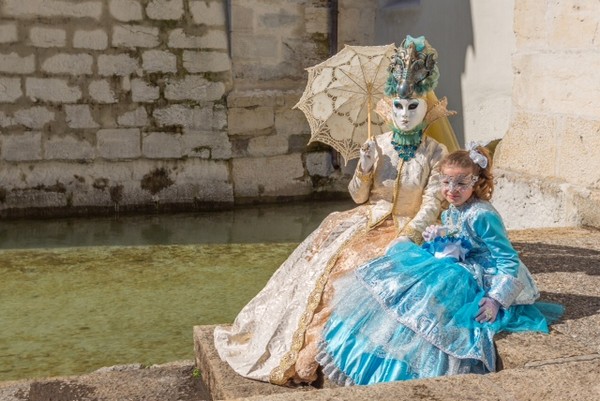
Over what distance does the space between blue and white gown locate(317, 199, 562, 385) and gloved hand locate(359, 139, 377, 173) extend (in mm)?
459

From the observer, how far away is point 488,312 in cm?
266

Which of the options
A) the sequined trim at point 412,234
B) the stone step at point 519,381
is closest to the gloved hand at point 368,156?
the sequined trim at point 412,234

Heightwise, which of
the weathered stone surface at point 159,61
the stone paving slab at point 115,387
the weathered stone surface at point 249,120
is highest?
the weathered stone surface at point 159,61

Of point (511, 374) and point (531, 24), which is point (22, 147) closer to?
point (531, 24)

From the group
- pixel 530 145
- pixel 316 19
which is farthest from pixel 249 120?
pixel 530 145

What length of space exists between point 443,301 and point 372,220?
69 centimetres

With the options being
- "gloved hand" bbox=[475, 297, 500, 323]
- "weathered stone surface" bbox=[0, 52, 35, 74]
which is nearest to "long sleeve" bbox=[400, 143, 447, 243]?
"gloved hand" bbox=[475, 297, 500, 323]

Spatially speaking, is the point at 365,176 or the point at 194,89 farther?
the point at 194,89

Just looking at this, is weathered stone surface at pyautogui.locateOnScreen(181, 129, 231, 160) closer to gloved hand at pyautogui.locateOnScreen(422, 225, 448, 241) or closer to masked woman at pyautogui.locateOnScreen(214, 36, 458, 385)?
masked woman at pyautogui.locateOnScreen(214, 36, 458, 385)

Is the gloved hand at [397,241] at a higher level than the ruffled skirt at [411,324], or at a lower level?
higher

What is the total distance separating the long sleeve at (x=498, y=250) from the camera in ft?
8.92

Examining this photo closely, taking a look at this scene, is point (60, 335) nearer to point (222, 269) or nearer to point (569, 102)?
point (222, 269)

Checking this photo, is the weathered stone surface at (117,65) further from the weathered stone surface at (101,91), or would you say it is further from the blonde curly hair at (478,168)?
the blonde curly hair at (478,168)

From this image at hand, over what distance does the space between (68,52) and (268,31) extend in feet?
5.73
